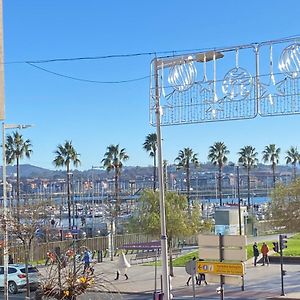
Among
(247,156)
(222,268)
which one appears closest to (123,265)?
(222,268)

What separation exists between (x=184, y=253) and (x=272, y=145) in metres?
68.8

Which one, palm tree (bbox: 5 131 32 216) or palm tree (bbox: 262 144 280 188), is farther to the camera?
palm tree (bbox: 262 144 280 188)

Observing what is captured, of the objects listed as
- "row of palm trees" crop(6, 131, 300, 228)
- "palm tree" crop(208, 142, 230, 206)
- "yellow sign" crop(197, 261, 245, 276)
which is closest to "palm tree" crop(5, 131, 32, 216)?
"row of palm trees" crop(6, 131, 300, 228)

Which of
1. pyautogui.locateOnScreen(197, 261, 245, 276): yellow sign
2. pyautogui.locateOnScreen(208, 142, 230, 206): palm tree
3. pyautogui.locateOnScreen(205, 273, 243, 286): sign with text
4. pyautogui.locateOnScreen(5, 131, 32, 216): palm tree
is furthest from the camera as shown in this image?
pyautogui.locateOnScreen(208, 142, 230, 206): palm tree

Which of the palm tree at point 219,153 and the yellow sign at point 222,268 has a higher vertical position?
the palm tree at point 219,153

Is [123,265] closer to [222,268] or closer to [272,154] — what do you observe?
[222,268]

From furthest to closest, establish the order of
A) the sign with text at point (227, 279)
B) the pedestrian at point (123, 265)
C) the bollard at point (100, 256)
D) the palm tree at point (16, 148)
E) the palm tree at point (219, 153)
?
1. the palm tree at point (219, 153)
2. the palm tree at point (16, 148)
3. the bollard at point (100, 256)
4. the pedestrian at point (123, 265)
5. the sign with text at point (227, 279)

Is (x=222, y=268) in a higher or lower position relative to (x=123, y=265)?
higher

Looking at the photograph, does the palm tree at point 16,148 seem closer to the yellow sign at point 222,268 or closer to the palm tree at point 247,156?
the palm tree at point 247,156

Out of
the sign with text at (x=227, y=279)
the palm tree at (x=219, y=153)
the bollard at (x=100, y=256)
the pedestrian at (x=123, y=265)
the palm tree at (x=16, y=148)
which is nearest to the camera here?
the sign with text at (x=227, y=279)

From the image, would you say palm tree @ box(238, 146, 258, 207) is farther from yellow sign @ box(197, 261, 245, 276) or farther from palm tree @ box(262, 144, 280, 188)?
yellow sign @ box(197, 261, 245, 276)

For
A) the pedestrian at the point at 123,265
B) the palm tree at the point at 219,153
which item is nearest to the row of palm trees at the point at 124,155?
the palm tree at the point at 219,153

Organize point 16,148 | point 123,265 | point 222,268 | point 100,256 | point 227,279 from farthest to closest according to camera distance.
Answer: point 16,148 → point 100,256 → point 123,265 → point 222,268 → point 227,279

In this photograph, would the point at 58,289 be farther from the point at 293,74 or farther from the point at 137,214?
the point at 137,214
